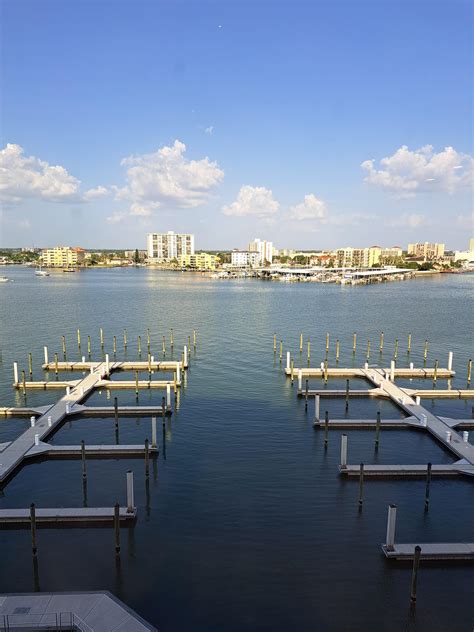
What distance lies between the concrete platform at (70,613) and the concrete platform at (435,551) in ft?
29.4

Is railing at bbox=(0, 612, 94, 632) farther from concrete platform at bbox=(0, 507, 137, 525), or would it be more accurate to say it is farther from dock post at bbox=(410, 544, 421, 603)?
dock post at bbox=(410, 544, 421, 603)

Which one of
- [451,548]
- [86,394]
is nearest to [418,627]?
[451,548]

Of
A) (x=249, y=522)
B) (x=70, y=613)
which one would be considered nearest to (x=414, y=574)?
(x=249, y=522)

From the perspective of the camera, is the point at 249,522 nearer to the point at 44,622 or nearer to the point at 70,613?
the point at 70,613

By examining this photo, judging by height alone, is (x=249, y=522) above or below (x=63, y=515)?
below

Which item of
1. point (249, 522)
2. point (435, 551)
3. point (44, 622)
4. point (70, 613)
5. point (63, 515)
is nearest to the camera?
point (44, 622)

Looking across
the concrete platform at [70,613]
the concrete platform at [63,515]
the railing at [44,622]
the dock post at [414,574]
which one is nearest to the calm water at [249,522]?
the dock post at [414,574]

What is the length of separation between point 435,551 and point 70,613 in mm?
12581

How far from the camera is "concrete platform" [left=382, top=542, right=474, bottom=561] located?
18688 millimetres

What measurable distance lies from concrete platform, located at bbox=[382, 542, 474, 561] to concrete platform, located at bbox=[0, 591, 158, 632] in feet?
29.4

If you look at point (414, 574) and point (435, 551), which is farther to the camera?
point (435, 551)

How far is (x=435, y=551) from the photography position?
18828mm

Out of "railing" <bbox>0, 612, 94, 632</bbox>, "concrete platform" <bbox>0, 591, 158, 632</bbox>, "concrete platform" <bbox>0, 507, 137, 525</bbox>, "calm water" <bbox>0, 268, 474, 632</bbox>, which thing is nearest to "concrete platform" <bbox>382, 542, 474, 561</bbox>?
"calm water" <bbox>0, 268, 474, 632</bbox>

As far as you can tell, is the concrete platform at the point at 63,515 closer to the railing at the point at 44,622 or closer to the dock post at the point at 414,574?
the railing at the point at 44,622
